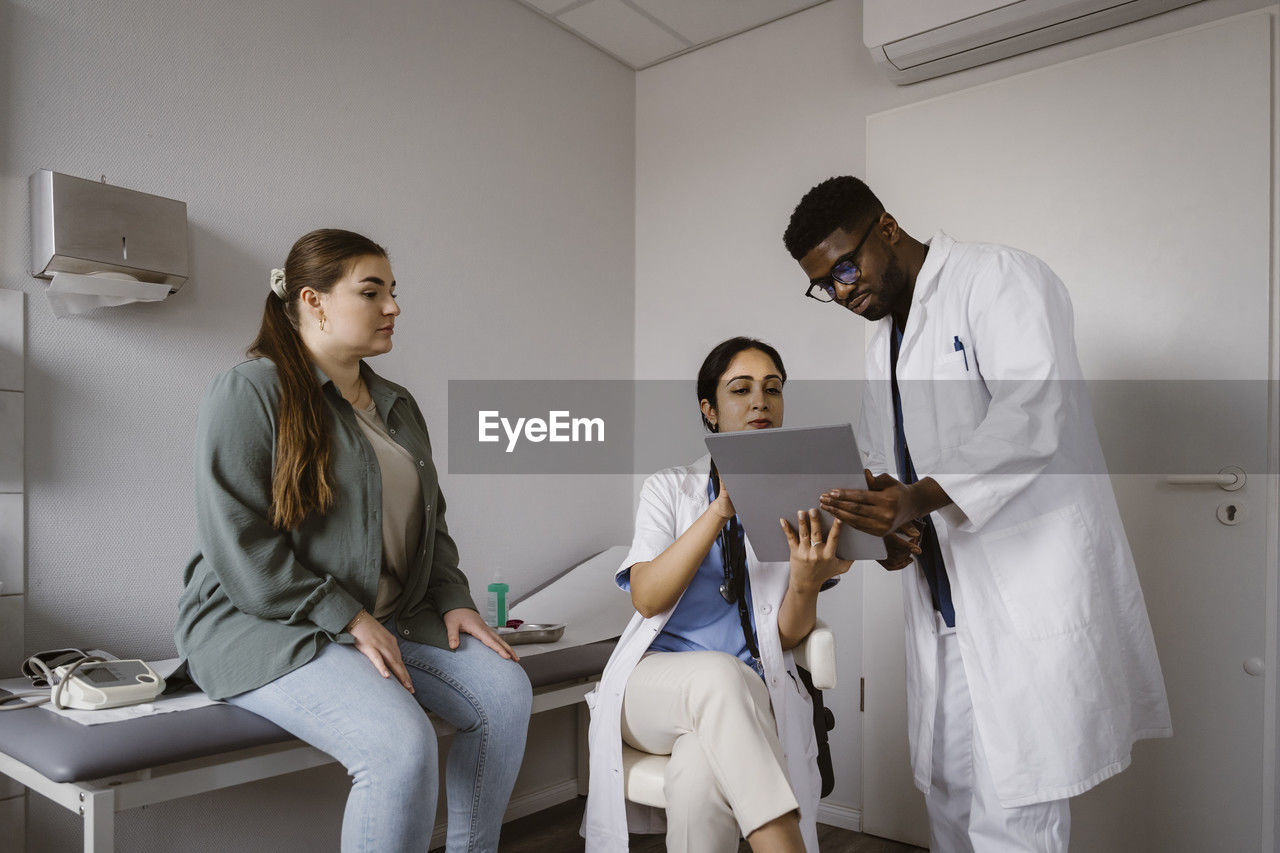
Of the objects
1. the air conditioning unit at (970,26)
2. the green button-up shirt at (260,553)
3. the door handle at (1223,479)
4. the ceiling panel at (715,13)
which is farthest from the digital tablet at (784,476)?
the ceiling panel at (715,13)

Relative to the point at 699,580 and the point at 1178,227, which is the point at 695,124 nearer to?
the point at 1178,227

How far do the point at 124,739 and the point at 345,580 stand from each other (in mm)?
423

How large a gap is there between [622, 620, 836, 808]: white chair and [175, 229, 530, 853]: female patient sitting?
0.72ft

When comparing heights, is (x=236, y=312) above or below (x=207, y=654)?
above

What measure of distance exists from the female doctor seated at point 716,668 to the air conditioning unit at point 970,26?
1113mm

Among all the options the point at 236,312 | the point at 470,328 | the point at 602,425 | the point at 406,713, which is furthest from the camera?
the point at 602,425

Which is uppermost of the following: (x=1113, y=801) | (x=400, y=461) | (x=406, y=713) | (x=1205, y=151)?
(x=1205, y=151)

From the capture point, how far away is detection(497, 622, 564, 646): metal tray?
2.30m

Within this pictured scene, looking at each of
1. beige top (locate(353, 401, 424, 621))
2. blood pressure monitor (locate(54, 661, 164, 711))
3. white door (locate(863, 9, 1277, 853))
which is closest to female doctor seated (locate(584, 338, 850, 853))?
beige top (locate(353, 401, 424, 621))

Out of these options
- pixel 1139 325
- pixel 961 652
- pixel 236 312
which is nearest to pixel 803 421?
pixel 1139 325

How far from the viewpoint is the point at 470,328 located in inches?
110

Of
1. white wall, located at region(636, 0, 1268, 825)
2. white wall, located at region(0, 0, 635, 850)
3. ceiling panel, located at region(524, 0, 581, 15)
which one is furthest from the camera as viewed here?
ceiling panel, located at region(524, 0, 581, 15)

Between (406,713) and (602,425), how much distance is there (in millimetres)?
1805

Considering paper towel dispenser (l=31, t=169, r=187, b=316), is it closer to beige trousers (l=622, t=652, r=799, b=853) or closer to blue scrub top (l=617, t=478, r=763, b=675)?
blue scrub top (l=617, t=478, r=763, b=675)
